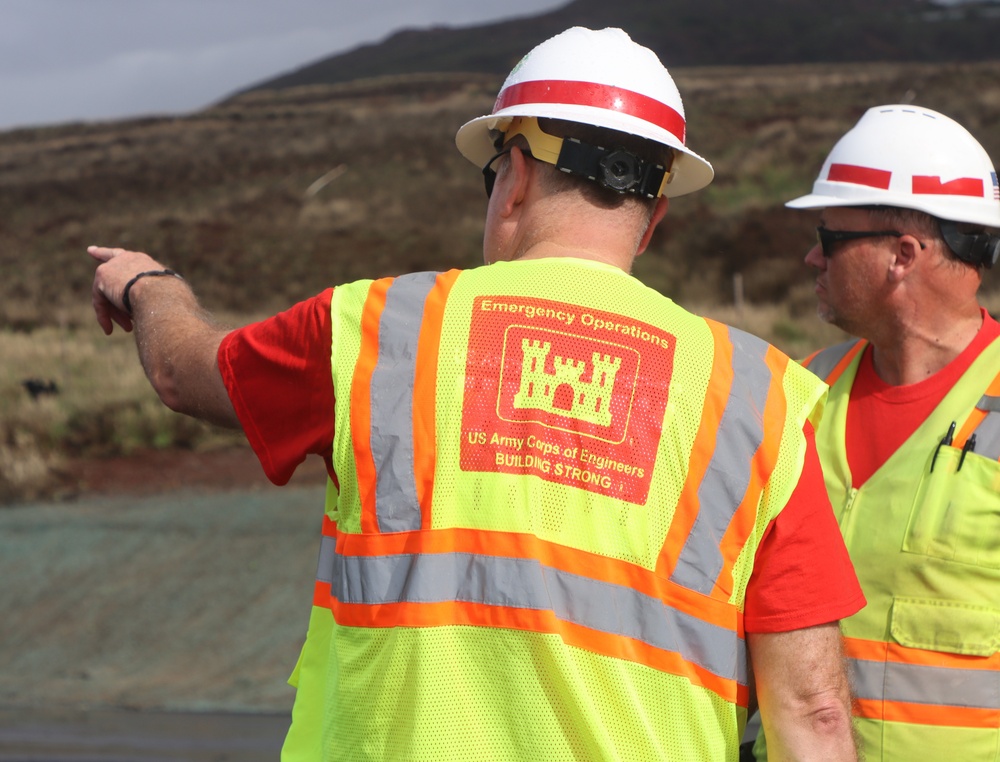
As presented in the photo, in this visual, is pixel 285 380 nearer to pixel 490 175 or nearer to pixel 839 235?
pixel 490 175

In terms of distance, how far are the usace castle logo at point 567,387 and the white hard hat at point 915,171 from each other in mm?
1575

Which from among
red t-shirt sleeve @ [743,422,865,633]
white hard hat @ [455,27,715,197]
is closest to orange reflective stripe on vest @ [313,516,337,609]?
red t-shirt sleeve @ [743,422,865,633]

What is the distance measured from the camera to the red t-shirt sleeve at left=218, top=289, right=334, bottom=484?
184 centimetres

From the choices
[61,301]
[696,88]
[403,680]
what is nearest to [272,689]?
[403,680]

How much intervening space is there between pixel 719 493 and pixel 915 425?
1.33m

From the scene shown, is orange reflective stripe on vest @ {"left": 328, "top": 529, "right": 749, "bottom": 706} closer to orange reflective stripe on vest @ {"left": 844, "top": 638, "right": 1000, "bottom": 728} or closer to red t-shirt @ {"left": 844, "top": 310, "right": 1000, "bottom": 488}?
orange reflective stripe on vest @ {"left": 844, "top": 638, "right": 1000, "bottom": 728}

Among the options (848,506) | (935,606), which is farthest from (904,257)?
(935,606)

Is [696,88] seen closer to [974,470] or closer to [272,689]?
[272,689]

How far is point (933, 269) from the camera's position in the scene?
9.87ft

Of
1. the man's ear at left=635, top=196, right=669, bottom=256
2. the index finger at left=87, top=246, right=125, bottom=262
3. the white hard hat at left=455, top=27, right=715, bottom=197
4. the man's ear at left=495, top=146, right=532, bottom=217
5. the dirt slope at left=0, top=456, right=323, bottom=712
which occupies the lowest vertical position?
the dirt slope at left=0, top=456, right=323, bottom=712

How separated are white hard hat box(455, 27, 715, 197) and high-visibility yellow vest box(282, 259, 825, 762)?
13.4 inches

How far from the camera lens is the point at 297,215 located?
99.0 ft

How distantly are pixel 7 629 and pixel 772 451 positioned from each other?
23.2ft

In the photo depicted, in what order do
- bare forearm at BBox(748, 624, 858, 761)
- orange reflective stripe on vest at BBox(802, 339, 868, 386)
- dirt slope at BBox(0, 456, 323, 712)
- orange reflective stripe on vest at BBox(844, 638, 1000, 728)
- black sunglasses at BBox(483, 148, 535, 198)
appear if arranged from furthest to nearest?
dirt slope at BBox(0, 456, 323, 712), orange reflective stripe on vest at BBox(802, 339, 868, 386), orange reflective stripe on vest at BBox(844, 638, 1000, 728), black sunglasses at BBox(483, 148, 535, 198), bare forearm at BBox(748, 624, 858, 761)
